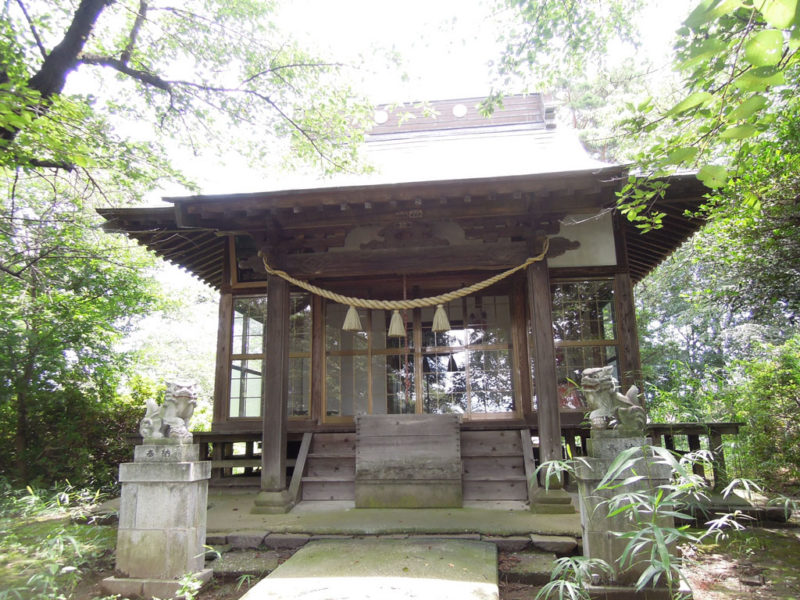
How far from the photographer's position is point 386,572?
130 inches

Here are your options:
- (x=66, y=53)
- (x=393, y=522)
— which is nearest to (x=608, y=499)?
(x=393, y=522)

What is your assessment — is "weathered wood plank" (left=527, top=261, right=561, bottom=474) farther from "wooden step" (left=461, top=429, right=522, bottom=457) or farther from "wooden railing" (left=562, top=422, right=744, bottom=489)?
"wooden step" (left=461, top=429, right=522, bottom=457)

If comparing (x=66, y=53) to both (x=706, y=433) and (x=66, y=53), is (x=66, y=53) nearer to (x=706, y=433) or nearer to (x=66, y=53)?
(x=66, y=53)

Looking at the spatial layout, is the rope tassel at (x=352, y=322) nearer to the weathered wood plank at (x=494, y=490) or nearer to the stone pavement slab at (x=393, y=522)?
the stone pavement slab at (x=393, y=522)

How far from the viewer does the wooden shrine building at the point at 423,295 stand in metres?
5.04

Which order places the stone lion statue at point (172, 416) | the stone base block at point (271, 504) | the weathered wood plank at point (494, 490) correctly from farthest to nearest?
the weathered wood plank at point (494, 490) → the stone base block at point (271, 504) → the stone lion statue at point (172, 416)

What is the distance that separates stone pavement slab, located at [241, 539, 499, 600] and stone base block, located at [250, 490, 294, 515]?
1.10 m

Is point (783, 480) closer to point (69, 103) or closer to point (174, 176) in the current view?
point (174, 176)

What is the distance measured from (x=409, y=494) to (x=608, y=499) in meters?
2.59

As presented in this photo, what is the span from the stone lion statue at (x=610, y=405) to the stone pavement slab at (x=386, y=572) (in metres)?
1.27

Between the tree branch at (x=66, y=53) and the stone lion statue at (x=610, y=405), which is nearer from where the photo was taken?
the stone lion statue at (x=610, y=405)

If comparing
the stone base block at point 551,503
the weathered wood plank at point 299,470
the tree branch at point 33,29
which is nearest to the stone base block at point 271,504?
the weathered wood plank at point 299,470

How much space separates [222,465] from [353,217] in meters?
3.72

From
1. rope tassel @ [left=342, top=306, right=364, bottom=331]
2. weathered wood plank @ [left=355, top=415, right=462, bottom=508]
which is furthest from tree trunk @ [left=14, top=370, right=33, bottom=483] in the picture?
weathered wood plank @ [left=355, top=415, right=462, bottom=508]
